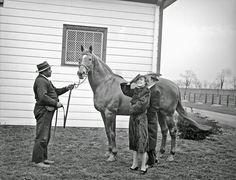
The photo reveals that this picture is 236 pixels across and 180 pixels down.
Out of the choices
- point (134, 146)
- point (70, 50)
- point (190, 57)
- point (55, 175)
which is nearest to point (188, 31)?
point (190, 57)

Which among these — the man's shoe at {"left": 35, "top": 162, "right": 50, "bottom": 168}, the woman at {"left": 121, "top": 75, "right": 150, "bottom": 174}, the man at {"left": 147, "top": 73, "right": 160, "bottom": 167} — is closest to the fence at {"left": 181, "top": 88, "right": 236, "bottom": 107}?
the woman at {"left": 121, "top": 75, "right": 150, "bottom": 174}

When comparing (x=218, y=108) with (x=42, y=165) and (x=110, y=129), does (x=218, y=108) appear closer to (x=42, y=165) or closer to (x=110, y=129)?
(x=110, y=129)

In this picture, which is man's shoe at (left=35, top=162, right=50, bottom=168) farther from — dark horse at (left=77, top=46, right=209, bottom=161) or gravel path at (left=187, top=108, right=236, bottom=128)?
gravel path at (left=187, top=108, right=236, bottom=128)

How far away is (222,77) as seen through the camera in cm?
219

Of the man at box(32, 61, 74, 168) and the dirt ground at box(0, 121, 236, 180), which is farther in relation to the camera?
the man at box(32, 61, 74, 168)

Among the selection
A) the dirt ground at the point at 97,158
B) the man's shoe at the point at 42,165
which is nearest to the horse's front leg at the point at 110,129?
the dirt ground at the point at 97,158

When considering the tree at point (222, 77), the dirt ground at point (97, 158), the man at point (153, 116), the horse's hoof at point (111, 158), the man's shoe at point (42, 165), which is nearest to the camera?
the tree at point (222, 77)

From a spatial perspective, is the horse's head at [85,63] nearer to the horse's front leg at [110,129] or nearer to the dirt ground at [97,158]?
the horse's front leg at [110,129]

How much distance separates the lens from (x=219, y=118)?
8.50ft

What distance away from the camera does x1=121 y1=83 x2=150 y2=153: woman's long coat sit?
11.7 ft

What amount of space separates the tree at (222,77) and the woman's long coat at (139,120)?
4.55 feet

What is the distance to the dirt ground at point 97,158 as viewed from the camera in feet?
10.8

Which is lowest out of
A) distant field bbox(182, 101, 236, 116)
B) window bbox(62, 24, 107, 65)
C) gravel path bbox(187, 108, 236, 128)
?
gravel path bbox(187, 108, 236, 128)

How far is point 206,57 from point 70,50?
390cm
